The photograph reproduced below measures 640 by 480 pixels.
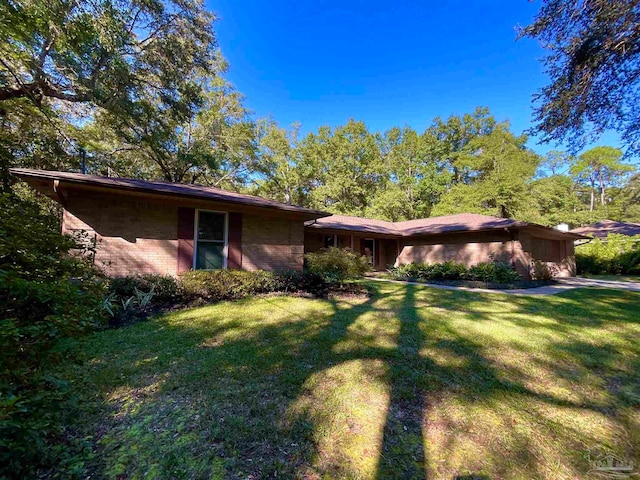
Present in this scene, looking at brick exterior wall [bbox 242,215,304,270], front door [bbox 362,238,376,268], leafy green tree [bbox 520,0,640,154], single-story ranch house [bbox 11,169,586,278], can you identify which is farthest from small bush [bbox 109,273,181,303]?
front door [bbox 362,238,376,268]

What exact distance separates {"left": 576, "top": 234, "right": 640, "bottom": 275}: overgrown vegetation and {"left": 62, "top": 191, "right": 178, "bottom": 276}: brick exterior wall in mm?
24886

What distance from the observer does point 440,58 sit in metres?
14.9

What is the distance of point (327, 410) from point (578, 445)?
6.87 feet

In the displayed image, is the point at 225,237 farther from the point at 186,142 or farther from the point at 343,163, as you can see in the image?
the point at 343,163

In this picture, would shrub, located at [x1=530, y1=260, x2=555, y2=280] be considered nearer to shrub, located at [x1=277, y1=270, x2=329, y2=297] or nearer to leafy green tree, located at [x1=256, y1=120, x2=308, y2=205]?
shrub, located at [x1=277, y1=270, x2=329, y2=297]

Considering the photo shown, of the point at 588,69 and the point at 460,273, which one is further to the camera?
the point at 460,273

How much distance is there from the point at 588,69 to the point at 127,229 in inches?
494

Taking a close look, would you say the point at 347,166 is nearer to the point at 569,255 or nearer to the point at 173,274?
the point at 569,255

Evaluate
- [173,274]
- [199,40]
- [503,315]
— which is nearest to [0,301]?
[173,274]

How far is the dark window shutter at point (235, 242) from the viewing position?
9.05 m

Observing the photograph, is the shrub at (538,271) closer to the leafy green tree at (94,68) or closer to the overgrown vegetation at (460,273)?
the overgrown vegetation at (460,273)

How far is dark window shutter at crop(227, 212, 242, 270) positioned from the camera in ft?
29.7

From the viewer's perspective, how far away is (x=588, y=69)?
6.89 m

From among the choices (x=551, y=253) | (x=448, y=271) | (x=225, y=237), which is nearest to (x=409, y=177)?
(x=551, y=253)
